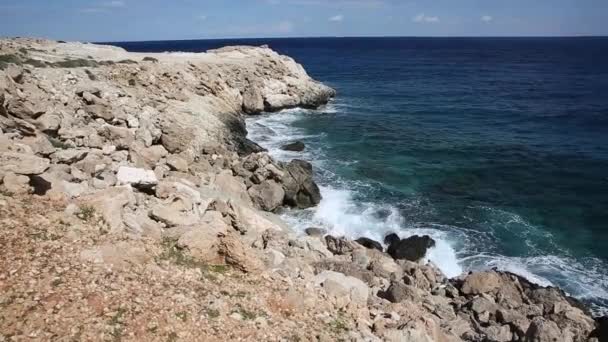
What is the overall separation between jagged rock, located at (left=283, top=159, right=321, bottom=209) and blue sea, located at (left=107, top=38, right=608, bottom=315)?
989mm

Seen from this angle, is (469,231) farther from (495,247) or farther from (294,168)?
(294,168)

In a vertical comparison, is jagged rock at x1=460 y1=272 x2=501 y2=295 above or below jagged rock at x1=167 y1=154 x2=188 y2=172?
below

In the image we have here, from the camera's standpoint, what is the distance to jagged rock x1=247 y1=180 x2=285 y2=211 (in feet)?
94.9

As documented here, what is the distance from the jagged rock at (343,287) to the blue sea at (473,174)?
10.3 meters

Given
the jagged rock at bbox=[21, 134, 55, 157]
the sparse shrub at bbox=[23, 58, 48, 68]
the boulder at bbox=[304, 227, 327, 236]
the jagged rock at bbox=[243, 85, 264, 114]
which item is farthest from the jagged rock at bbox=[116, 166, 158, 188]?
the jagged rock at bbox=[243, 85, 264, 114]

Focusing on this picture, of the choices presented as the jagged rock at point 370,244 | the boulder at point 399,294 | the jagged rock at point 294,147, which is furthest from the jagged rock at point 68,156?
the jagged rock at point 294,147

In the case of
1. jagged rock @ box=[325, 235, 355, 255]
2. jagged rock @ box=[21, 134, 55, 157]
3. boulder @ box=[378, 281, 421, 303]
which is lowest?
jagged rock @ box=[325, 235, 355, 255]

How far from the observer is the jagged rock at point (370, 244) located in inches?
1045

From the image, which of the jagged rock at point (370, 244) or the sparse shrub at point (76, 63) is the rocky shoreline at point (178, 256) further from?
the sparse shrub at point (76, 63)

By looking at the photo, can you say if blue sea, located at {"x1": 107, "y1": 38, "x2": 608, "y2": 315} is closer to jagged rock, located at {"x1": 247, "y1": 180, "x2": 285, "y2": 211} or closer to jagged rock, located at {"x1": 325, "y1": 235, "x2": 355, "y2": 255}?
jagged rock, located at {"x1": 247, "y1": 180, "x2": 285, "y2": 211}

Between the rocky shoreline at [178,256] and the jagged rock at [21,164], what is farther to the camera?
the jagged rock at [21,164]

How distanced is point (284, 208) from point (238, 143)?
31.2 feet

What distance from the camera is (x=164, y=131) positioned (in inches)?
1204

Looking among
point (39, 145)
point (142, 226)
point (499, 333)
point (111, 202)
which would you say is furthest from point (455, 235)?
point (39, 145)
